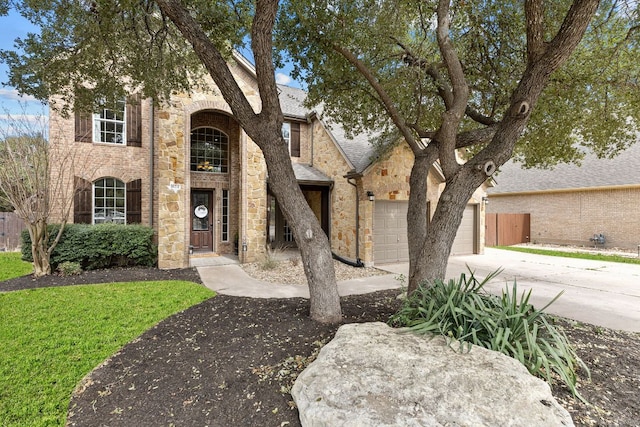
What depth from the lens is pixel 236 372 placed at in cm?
313

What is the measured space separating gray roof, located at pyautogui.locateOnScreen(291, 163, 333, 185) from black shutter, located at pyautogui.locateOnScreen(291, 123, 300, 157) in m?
0.82

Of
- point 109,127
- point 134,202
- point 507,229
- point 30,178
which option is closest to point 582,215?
point 507,229

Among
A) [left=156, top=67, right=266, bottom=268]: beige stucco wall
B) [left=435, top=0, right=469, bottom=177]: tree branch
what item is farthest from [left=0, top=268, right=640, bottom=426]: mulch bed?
[left=156, top=67, right=266, bottom=268]: beige stucco wall

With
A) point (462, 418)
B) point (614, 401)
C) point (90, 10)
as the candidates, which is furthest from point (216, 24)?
point (614, 401)

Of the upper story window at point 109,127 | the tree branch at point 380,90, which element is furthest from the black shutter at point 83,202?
the tree branch at point 380,90

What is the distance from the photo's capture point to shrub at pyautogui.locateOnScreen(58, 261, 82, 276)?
Answer: 25.9 feet

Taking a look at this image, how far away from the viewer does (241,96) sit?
4137 mm

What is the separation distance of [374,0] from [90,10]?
4897 mm

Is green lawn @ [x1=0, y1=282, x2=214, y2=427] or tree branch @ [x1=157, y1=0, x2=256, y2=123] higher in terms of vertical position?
tree branch @ [x1=157, y1=0, x2=256, y2=123]

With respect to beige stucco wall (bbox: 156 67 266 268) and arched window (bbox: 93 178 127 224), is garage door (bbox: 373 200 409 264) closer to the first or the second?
beige stucco wall (bbox: 156 67 266 268)

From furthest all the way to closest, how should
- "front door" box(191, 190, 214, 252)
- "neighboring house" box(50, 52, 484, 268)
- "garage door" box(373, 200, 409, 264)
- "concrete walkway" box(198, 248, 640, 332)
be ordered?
"front door" box(191, 190, 214, 252), "garage door" box(373, 200, 409, 264), "neighboring house" box(50, 52, 484, 268), "concrete walkway" box(198, 248, 640, 332)

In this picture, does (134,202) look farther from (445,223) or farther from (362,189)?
(445,223)

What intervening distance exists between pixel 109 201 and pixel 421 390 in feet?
38.6

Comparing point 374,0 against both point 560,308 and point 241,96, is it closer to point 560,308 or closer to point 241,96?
point 241,96
